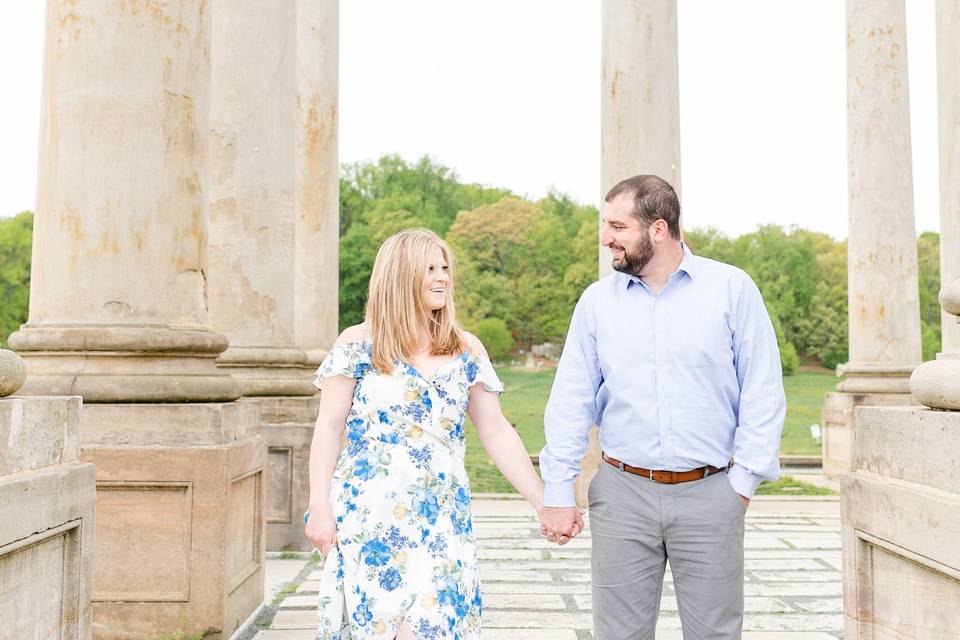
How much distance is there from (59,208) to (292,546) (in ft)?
55.5

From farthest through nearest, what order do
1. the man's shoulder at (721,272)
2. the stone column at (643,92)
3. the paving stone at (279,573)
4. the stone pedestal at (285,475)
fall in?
the stone column at (643,92) → the stone pedestal at (285,475) → the paving stone at (279,573) → the man's shoulder at (721,272)

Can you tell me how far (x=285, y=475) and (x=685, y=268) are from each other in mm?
23787

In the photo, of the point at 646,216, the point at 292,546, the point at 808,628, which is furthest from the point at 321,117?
the point at 646,216

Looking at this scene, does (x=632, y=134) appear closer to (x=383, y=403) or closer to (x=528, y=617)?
(x=528, y=617)

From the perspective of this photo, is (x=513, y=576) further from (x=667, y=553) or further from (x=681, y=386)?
(x=681, y=386)

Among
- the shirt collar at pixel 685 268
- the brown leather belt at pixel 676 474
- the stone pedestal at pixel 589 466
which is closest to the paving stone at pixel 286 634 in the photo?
the brown leather belt at pixel 676 474

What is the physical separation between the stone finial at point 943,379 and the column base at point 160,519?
1401 centimetres

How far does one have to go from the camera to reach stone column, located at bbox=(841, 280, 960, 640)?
12.4m

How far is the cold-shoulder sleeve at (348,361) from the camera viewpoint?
1305 centimetres

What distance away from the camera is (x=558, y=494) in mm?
13547

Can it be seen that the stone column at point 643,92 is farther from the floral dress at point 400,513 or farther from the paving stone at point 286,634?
the floral dress at point 400,513

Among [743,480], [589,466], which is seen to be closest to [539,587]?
[589,466]

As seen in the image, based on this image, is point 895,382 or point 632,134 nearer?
point 632,134

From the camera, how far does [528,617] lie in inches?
991
